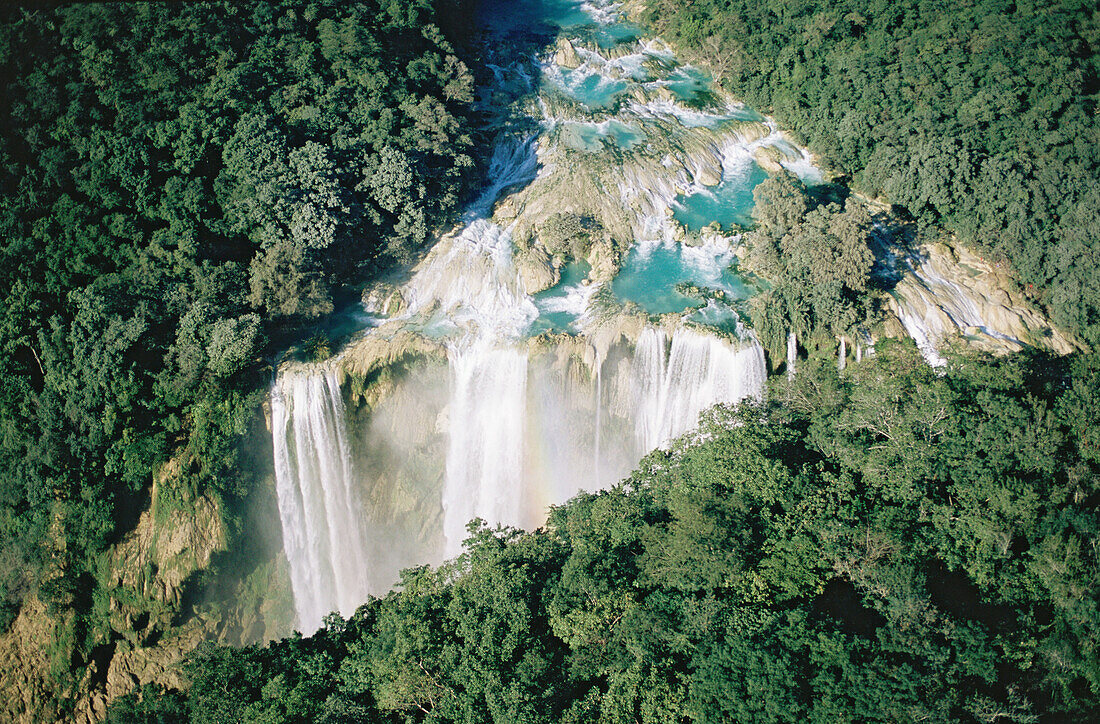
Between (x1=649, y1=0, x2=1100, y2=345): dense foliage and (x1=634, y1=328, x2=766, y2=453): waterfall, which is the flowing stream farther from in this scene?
(x1=649, y1=0, x2=1100, y2=345): dense foliage

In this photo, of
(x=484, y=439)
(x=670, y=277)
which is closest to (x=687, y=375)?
(x=670, y=277)

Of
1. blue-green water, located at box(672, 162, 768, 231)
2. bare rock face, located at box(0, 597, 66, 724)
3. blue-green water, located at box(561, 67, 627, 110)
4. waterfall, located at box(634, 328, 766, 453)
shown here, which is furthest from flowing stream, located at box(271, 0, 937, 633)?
bare rock face, located at box(0, 597, 66, 724)

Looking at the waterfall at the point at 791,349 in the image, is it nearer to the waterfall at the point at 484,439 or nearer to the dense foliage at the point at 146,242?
the waterfall at the point at 484,439

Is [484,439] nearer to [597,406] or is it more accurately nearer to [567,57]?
[597,406]

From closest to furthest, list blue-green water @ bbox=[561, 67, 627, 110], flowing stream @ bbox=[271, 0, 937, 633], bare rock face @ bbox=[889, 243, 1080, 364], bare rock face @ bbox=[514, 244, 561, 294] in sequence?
1. flowing stream @ bbox=[271, 0, 937, 633]
2. bare rock face @ bbox=[889, 243, 1080, 364]
3. bare rock face @ bbox=[514, 244, 561, 294]
4. blue-green water @ bbox=[561, 67, 627, 110]

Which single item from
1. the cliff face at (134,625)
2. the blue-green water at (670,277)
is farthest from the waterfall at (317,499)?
the blue-green water at (670,277)
